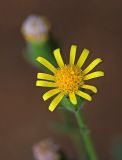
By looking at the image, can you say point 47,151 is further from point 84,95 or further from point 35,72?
point 35,72

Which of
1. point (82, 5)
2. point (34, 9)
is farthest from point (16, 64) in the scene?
point (82, 5)

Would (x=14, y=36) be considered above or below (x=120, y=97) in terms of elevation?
above

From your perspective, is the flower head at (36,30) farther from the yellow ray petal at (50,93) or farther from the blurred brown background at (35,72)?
the blurred brown background at (35,72)

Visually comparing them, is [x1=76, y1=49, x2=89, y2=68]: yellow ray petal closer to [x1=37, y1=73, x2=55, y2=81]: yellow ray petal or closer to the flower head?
[x1=37, y1=73, x2=55, y2=81]: yellow ray petal

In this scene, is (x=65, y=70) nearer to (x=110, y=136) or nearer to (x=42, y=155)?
(x=42, y=155)

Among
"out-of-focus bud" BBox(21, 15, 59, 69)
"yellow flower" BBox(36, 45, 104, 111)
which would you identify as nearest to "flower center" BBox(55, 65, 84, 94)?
"yellow flower" BBox(36, 45, 104, 111)

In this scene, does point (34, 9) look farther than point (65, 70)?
Yes
